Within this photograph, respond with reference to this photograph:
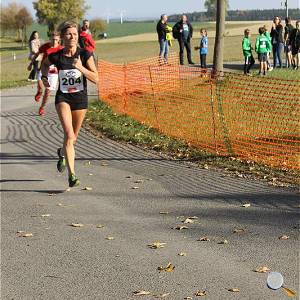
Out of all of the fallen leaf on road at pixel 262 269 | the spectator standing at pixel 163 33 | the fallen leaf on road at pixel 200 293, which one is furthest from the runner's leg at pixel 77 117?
the spectator standing at pixel 163 33

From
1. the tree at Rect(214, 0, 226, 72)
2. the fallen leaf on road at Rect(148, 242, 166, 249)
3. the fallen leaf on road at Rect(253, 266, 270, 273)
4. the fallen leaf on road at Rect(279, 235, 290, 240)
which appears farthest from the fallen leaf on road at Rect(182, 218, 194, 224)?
the tree at Rect(214, 0, 226, 72)

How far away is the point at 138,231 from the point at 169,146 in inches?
218

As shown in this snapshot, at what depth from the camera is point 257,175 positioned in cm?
985

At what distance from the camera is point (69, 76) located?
29.1ft

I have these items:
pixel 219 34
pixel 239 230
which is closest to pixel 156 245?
pixel 239 230

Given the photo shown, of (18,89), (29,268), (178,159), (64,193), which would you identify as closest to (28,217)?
(64,193)

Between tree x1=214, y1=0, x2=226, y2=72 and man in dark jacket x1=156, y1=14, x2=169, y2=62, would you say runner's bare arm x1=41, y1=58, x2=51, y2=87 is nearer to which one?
tree x1=214, y1=0, x2=226, y2=72

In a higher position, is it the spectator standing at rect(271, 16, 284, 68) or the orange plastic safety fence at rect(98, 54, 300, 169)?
the spectator standing at rect(271, 16, 284, 68)

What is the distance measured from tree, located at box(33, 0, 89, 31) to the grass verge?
82768 mm

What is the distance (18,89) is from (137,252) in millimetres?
22141

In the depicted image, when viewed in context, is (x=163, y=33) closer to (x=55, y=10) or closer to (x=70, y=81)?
(x=70, y=81)

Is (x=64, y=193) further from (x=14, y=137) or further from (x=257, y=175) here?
(x=14, y=137)

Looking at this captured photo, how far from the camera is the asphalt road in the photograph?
5559 mm

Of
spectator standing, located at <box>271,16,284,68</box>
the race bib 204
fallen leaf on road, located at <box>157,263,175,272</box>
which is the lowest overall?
fallen leaf on road, located at <box>157,263,175,272</box>
